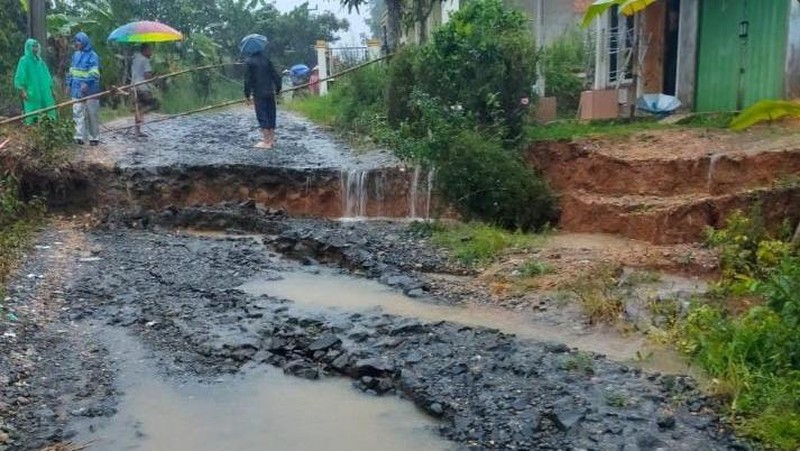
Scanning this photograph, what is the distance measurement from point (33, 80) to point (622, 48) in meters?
9.32

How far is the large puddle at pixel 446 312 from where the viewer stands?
614cm

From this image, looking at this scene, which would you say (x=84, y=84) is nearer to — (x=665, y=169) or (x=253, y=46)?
(x=253, y=46)

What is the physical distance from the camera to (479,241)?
9008 mm

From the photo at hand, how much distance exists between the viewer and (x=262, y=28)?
3044 cm

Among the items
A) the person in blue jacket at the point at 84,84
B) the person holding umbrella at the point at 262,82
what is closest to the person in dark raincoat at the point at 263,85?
the person holding umbrella at the point at 262,82

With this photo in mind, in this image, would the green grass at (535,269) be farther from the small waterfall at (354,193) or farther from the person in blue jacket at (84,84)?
the person in blue jacket at (84,84)

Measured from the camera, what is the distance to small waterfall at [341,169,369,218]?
12.0 meters

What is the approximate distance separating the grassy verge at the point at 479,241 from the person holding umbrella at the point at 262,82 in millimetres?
5023

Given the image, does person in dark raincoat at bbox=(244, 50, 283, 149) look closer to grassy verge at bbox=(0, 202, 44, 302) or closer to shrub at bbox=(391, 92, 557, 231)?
shrub at bbox=(391, 92, 557, 231)

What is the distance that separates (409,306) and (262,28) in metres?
24.8

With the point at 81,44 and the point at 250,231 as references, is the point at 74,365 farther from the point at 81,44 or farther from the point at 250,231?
the point at 81,44

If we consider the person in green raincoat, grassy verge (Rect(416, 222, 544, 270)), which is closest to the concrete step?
grassy verge (Rect(416, 222, 544, 270))

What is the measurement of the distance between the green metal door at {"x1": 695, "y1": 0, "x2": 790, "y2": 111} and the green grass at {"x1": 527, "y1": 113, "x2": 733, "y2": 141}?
632 mm

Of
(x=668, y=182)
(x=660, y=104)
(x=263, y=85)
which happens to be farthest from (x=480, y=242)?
(x=263, y=85)
